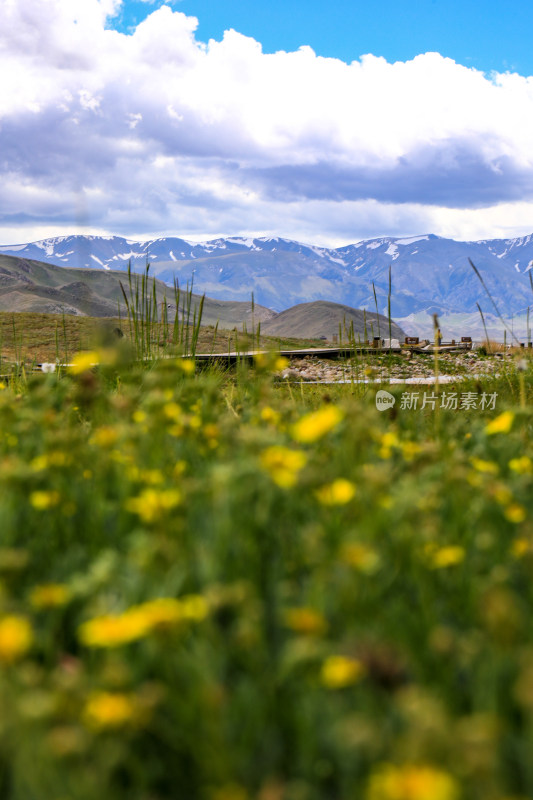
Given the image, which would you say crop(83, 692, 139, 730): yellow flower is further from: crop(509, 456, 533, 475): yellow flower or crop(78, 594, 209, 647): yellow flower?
crop(509, 456, 533, 475): yellow flower

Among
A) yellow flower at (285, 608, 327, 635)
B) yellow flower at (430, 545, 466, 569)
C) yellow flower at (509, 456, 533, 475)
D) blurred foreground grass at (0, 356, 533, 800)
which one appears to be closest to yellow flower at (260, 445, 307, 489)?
blurred foreground grass at (0, 356, 533, 800)

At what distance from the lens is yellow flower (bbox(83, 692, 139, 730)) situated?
0.96 m

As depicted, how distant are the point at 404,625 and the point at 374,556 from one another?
7.9 inches

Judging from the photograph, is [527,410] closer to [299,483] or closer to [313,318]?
[299,483]

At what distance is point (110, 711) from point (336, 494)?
752 mm

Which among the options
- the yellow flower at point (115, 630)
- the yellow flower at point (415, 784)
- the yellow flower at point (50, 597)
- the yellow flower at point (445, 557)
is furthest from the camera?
the yellow flower at point (445, 557)

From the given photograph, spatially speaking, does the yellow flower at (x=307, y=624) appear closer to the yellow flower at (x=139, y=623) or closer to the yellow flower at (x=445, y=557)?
the yellow flower at (x=139, y=623)

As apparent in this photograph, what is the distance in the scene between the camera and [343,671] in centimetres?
98

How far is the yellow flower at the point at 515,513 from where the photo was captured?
1791 millimetres

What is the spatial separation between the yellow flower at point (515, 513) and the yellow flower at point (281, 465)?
1.97 feet

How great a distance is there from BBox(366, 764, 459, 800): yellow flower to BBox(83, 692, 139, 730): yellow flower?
1.20 ft

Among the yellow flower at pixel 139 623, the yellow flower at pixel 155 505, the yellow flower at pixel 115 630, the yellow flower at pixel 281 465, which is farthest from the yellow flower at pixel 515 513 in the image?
the yellow flower at pixel 115 630

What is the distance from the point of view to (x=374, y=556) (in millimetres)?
1297

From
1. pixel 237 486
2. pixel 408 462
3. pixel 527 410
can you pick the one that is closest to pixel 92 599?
pixel 237 486
